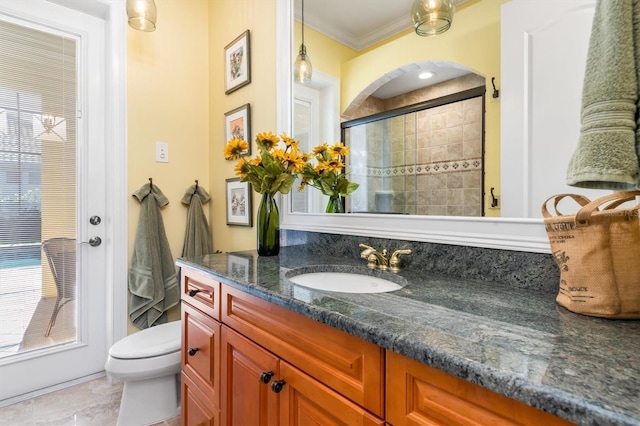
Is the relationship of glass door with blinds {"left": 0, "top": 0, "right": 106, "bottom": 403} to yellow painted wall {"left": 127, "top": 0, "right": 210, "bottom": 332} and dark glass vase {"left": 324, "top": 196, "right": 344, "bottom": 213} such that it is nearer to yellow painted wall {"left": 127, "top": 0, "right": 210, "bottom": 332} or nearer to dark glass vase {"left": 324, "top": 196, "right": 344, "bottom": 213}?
yellow painted wall {"left": 127, "top": 0, "right": 210, "bottom": 332}

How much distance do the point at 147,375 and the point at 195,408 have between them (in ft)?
1.12

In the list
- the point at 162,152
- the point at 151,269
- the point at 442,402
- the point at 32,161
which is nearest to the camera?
the point at 442,402

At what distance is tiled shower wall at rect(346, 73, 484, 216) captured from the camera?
103cm

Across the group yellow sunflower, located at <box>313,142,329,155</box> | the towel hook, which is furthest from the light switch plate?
the towel hook

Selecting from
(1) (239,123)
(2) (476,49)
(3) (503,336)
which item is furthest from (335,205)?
(3) (503,336)

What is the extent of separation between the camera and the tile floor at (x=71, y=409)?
157 cm

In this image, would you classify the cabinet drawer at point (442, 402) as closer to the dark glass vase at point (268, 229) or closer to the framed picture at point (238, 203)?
the dark glass vase at point (268, 229)

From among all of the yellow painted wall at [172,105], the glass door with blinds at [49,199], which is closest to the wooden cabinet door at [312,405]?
the yellow painted wall at [172,105]

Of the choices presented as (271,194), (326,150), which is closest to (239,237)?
(271,194)

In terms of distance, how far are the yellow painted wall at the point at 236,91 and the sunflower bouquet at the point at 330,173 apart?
0.38m

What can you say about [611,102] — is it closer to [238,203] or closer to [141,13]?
[238,203]

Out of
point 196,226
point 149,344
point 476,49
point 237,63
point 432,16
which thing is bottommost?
point 149,344

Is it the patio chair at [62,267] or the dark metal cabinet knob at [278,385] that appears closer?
the dark metal cabinet knob at [278,385]

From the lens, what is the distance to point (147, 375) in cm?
146
